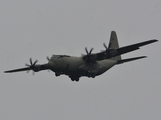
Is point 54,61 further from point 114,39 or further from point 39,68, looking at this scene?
point 114,39

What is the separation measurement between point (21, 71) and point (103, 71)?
10.1m

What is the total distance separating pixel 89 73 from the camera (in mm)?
40469

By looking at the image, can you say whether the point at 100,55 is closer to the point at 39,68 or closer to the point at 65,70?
the point at 65,70

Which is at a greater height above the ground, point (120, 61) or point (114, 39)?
point (114, 39)

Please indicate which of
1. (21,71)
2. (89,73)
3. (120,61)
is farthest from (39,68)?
(120,61)

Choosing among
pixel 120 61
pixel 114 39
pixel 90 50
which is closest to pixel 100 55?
pixel 90 50

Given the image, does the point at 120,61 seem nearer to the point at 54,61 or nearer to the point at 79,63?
the point at 79,63

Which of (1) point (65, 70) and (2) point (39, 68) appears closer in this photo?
(1) point (65, 70)

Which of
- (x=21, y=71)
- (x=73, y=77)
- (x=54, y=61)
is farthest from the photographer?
(x=21, y=71)

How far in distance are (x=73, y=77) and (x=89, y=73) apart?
249 cm

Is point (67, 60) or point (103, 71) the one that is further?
point (103, 71)

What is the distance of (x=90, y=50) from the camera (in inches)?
1609

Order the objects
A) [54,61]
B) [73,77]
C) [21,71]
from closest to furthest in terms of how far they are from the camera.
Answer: [54,61]
[73,77]
[21,71]

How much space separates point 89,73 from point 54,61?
13.4ft
